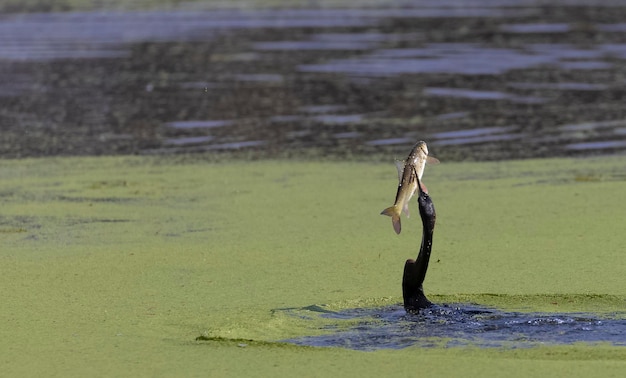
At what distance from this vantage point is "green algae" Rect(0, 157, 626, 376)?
465 centimetres

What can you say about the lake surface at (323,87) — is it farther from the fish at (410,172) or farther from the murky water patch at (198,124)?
the fish at (410,172)

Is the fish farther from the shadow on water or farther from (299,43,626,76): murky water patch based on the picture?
(299,43,626,76): murky water patch

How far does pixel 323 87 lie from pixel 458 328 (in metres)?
9.68

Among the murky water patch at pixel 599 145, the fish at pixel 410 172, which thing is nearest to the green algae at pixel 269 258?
the fish at pixel 410 172

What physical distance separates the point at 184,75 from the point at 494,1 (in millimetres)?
16628

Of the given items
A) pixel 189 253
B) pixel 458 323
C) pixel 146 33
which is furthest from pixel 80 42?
pixel 458 323

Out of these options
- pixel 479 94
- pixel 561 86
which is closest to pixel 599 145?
pixel 479 94

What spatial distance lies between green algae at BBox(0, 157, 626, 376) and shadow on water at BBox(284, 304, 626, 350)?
10 centimetres

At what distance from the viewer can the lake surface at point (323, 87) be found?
421 inches

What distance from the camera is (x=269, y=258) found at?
6.34 m

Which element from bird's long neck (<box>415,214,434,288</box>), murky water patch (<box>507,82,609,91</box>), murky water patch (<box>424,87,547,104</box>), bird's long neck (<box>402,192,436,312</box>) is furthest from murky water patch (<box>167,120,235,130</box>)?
bird's long neck (<box>415,214,434,288</box>)

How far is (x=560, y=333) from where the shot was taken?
487 cm

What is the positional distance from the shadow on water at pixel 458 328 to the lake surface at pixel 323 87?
14.4 feet

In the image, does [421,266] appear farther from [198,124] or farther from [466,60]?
[466,60]
